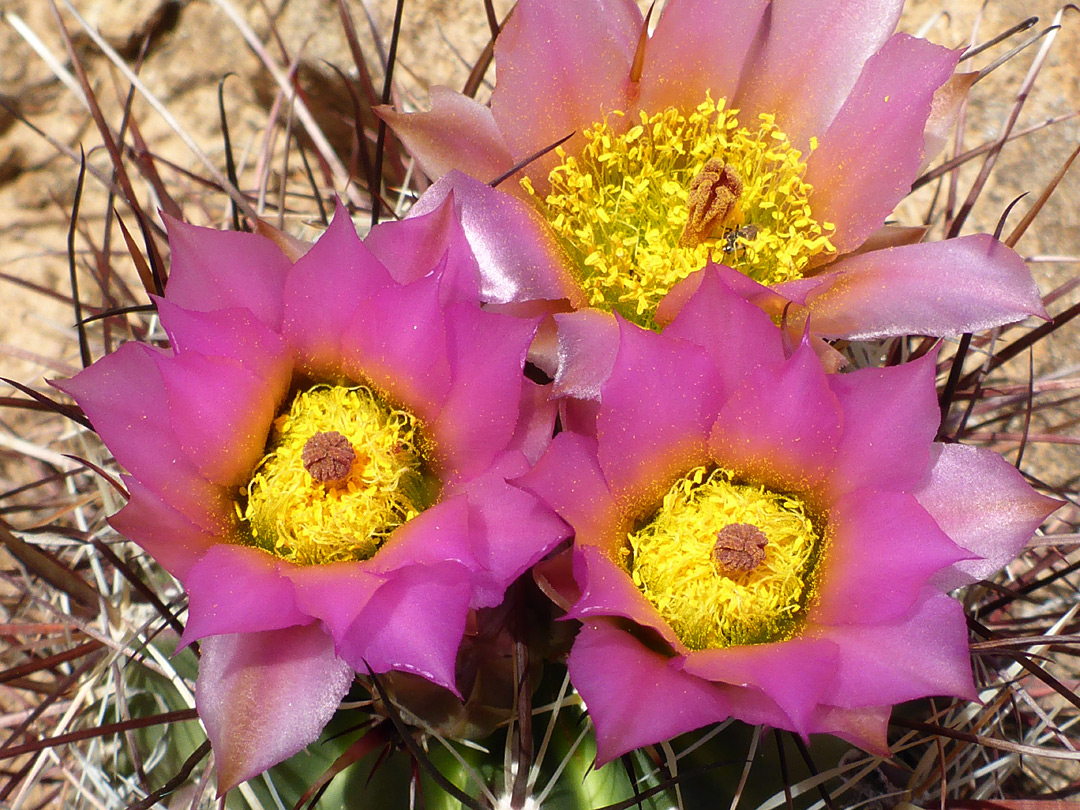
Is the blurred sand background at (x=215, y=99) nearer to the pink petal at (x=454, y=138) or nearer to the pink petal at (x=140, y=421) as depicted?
the pink petal at (x=454, y=138)

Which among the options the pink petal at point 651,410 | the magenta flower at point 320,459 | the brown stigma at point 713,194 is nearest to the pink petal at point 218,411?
the magenta flower at point 320,459

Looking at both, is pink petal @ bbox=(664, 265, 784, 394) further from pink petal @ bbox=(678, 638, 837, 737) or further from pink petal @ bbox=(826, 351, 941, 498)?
pink petal @ bbox=(678, 638, 837, 737)

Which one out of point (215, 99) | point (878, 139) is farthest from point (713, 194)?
point (215, 99)

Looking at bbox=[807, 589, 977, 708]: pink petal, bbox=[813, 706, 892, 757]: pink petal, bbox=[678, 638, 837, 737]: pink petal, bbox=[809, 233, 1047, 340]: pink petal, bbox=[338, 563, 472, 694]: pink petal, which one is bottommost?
bbox=[813, 706, 892, 757]: pink petal

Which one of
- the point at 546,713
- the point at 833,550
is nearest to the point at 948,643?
the point at 833,550

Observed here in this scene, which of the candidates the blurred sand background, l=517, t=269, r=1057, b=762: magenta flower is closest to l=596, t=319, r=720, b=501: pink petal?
l=517, t=269, r=1057, b=762: magenta flower

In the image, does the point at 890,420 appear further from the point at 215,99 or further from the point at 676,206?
the point at 215,99
